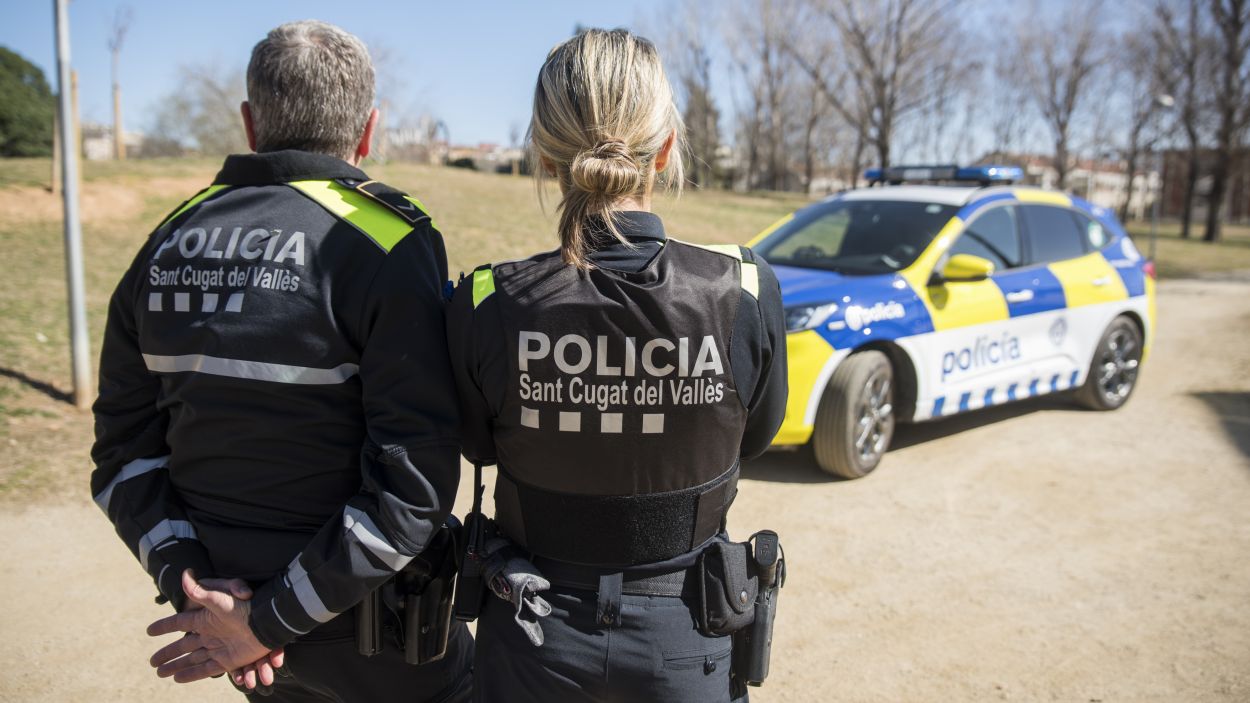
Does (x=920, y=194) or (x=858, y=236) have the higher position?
(x=920, y=194)

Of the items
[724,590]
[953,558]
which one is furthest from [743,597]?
[953,558]

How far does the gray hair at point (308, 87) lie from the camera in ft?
6.04

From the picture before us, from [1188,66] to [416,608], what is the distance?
36.5 m

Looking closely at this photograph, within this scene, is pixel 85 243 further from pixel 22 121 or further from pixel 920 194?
pixel 22 121

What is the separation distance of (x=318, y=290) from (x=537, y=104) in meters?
0.57

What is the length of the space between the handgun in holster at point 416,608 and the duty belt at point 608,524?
10.2 inches

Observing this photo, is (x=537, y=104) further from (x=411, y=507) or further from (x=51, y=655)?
(x=51, y=655)

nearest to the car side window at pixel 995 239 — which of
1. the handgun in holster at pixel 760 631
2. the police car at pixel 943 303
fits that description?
the police car at pixel 943 303

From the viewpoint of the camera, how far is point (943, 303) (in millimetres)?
5879

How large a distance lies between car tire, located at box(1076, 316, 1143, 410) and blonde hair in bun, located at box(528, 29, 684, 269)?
6437 mm

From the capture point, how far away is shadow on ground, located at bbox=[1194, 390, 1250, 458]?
651cm

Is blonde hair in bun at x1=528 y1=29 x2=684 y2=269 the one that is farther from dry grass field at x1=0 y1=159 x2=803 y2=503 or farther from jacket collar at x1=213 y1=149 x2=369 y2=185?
jacket collar at x1=213 y1=149 x2=369 y2=185

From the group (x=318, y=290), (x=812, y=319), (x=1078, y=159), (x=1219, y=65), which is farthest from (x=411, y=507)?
(x=1078, y=159)

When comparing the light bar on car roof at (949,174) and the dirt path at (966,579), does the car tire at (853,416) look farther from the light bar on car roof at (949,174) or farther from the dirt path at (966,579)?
the light bar on car roof at (949,174)
